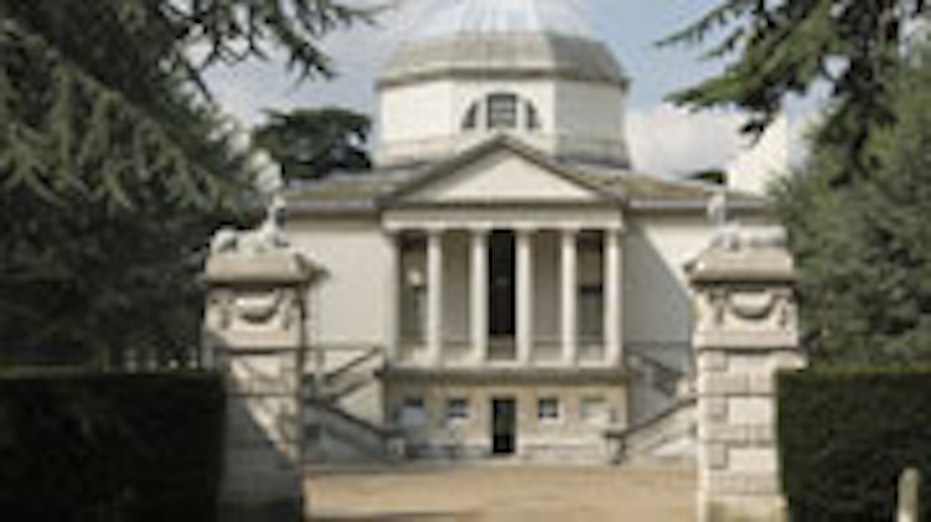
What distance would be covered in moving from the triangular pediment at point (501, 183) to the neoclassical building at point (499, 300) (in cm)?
4

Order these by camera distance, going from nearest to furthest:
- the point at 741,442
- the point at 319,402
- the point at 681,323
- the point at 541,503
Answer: the point at 741,442, the point at 541,503, the point at 319,402, the point at 681,323

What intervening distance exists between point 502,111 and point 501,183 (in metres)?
8.67

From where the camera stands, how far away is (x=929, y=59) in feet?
122

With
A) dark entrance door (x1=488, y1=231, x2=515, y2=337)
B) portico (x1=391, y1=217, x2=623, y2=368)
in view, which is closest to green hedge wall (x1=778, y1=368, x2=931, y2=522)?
portico (x1=391, y1=217, x2=623, y2=368)

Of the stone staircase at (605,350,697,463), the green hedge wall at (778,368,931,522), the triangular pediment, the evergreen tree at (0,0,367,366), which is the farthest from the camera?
the triangular pediment

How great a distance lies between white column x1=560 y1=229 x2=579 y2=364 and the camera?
53.2 m

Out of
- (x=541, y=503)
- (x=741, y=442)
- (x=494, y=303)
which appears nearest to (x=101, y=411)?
(x=741, y=442)

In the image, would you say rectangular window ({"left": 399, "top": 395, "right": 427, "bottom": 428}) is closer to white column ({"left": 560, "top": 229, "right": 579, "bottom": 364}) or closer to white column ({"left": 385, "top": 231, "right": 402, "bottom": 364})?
white column ({"left": 385, "top": 231, "right": 402, "bottom": 364})

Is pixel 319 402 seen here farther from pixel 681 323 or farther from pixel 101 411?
pixel 101 411

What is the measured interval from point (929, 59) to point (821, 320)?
20.4 feet

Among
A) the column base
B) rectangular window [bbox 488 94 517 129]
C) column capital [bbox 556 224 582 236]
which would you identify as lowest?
the column base

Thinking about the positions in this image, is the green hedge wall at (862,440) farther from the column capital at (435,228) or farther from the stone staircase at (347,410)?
the column capital at (435,228)

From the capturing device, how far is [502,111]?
61938mm

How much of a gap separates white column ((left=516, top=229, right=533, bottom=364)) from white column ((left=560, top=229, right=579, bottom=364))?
1.11m
